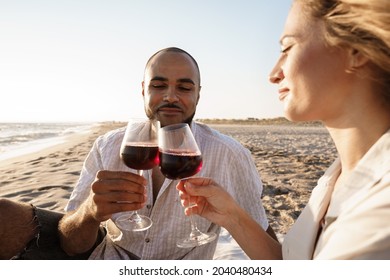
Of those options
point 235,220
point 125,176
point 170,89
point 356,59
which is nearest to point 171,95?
point 170,89

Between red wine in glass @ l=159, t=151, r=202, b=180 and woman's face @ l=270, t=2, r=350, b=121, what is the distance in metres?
0.65

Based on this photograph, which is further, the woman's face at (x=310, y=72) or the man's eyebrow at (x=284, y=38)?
the man's eyebrow at (x=284, y=38)

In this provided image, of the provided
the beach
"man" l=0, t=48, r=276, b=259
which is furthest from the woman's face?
the beach

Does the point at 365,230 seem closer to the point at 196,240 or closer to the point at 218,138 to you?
the point at 196,240

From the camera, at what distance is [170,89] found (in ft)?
10.8

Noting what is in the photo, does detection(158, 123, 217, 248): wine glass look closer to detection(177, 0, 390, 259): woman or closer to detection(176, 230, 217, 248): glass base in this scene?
detection(176, 230, 217, 248): glass base

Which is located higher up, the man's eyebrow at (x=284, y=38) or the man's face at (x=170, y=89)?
the man's eyebrow at (x=284, y=38)

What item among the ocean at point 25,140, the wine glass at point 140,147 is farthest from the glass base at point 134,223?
the ocean at point 25,140

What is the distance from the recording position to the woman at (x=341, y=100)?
1497 mm

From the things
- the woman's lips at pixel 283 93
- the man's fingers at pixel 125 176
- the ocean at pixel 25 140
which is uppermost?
the woman's lips at pixel 283 93

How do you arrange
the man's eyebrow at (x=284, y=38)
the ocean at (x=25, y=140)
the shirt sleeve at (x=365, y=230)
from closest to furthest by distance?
the shirt sleeve at (x=365, y=230)
the man's eyebrow at (x=284, y=38)
the ocean at (x=25, y=140)

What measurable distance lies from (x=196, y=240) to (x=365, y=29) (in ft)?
5.44

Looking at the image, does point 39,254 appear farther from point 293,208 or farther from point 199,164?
point 293,208

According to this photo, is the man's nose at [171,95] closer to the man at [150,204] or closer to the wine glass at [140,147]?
the man at [150,204]
